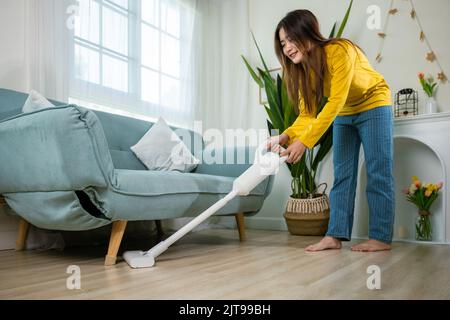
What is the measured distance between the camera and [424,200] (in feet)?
7.27

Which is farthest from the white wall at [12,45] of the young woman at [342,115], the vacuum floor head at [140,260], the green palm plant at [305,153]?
the green palm plant at [305,153]

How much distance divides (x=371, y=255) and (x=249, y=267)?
1.99ft

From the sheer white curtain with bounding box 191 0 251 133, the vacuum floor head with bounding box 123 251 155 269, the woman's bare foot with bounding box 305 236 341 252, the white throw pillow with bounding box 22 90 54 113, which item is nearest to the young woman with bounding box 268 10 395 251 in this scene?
the woman's bare foot with bounding box 305 236 341 252

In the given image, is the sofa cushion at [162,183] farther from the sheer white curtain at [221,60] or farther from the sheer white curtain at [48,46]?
the sheer white curtain at [221,60]

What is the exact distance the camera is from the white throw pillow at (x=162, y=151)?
221 cm

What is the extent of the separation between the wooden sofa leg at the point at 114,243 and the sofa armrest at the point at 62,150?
0.64ft

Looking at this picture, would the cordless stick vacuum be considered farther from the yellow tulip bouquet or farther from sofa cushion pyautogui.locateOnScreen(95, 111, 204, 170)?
the yellow tulip bouquet

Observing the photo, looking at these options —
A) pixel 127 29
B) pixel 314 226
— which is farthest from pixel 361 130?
→ pixel 127 29

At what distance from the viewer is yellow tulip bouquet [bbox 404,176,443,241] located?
219cm

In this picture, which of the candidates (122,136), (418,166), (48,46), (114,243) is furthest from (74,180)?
(418,166)

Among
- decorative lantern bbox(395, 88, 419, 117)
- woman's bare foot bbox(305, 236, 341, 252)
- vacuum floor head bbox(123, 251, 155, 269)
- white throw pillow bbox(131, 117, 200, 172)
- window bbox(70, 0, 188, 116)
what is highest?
window bbox(70, 0, 188, 116)

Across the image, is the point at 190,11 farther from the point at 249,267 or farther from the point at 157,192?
the point at 249,267

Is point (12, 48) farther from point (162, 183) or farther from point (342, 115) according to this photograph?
point (342, 115)

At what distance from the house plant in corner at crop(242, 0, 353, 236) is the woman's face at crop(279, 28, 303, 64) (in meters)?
0.77
